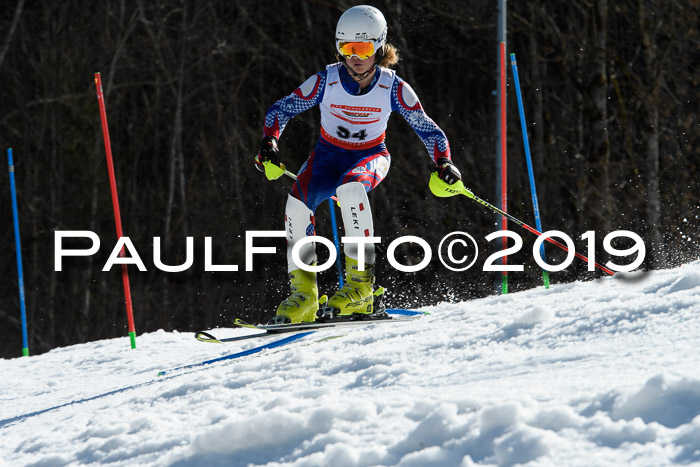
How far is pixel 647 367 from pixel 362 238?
2118 millimetres

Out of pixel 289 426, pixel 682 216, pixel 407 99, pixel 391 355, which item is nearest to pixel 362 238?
pixel 407 99

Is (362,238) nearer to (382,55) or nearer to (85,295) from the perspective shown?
(382,55)

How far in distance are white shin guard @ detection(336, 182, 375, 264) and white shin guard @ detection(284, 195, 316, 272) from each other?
0.22 meters

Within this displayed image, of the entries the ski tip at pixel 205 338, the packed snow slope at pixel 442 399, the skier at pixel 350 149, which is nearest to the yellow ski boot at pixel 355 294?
the skier at pixel 350 149

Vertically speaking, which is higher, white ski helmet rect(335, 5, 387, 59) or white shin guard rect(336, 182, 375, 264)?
white ski helmet rect(335, 5, 387, 59)

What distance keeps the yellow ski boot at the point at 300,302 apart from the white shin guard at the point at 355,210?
1.04ft

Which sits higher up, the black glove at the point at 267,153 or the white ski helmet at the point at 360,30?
the white ski helmet at the point at 360,30

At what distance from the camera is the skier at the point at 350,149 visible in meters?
4.36

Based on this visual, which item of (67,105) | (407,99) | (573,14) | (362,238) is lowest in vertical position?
(362,238)

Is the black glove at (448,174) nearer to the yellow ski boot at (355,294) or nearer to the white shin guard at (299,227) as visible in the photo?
the yellow ski boot at (355,294)

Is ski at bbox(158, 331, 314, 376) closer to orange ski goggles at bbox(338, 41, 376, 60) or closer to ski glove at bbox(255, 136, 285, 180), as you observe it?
ski glove at bbox(255, 136, 285, 180)

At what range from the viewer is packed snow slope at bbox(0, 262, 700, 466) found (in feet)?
6.73

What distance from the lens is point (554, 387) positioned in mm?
2357

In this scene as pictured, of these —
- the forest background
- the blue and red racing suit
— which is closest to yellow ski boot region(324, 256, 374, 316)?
the blue and red racing suit
